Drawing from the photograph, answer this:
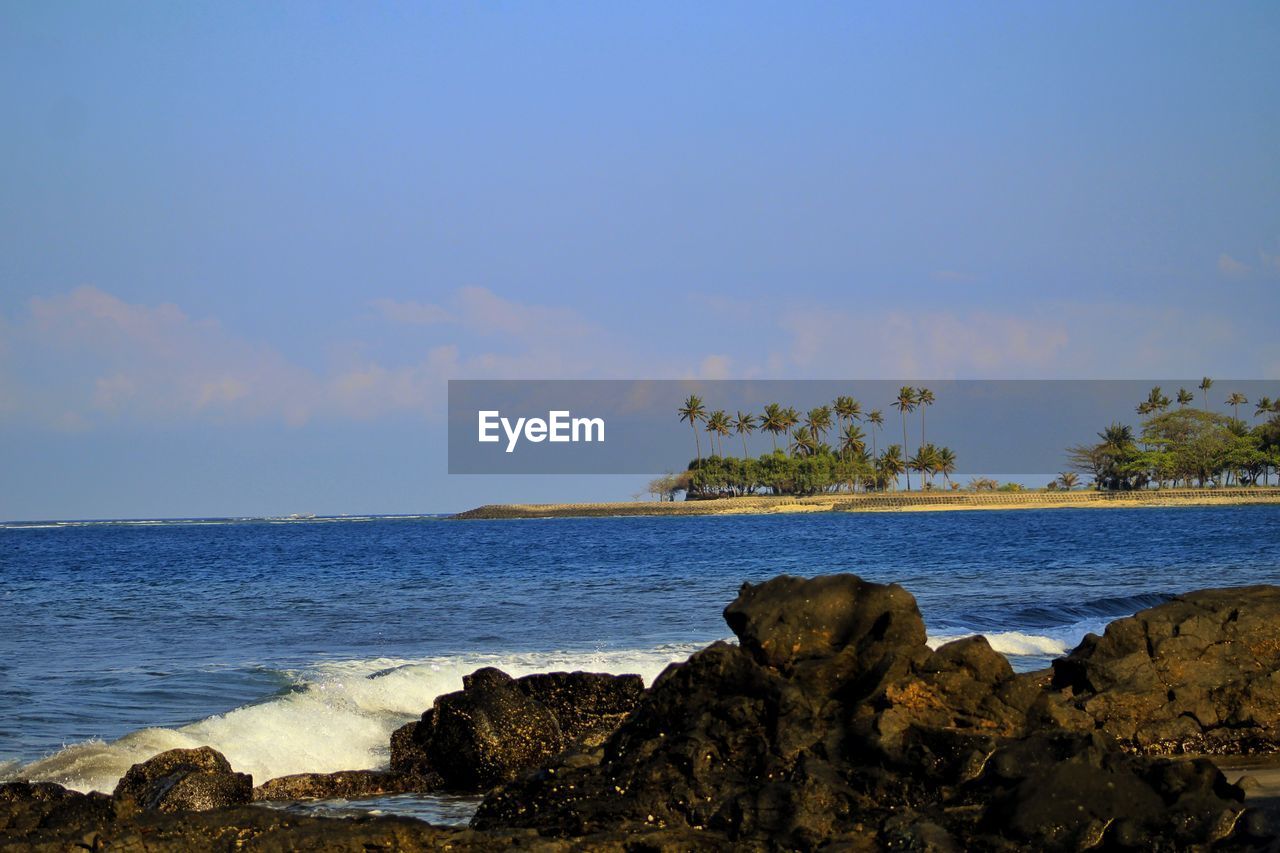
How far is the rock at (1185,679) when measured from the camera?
12156 mm

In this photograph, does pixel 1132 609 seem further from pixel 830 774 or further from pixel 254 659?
pixel 830 774

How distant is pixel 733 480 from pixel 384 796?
161m

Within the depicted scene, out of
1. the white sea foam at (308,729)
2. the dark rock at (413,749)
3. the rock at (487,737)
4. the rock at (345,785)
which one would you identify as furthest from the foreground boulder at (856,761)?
the white sea foam at (308,729)

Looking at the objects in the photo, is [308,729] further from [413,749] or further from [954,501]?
[954,501]

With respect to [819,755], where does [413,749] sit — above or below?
below

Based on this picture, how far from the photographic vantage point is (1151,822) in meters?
8.07

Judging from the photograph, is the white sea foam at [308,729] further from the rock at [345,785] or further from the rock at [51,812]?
the rock at [51,812]

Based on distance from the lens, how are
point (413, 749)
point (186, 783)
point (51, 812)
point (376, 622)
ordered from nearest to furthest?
point (51, 812), point (186, 783), point (413, 749), point (376, 622)

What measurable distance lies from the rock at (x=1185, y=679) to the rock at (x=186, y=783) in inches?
296

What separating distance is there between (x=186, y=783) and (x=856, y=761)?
580 cm

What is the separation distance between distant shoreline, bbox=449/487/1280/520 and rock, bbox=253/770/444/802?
13897cm

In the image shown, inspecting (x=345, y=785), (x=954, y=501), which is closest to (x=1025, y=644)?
(x=345, y=785)

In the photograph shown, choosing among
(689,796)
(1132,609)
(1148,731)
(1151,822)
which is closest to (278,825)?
(689,796)

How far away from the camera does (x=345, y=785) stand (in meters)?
12.4
